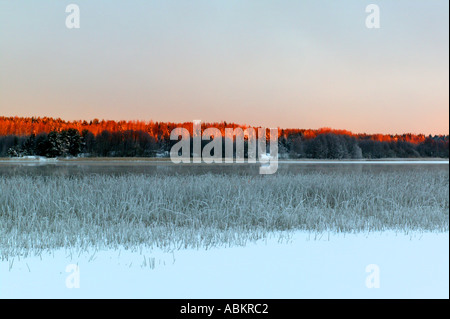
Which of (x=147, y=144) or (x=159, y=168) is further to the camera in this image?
(x=147, y=144)

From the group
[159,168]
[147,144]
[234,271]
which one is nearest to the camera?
[234,271]

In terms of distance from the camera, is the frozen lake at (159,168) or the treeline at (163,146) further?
the treeline at (163,146)

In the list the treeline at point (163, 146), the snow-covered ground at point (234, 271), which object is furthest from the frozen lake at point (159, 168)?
the snow-covered ground at point (234, 271)

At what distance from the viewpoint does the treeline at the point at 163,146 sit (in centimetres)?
5009

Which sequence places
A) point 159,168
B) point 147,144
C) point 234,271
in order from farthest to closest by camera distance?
1. point 147,144
2. point 159,168
3. point 234,271

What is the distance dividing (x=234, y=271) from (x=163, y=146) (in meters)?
55.7

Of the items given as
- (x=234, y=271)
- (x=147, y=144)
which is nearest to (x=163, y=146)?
(x=147, y=144)

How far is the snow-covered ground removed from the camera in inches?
125

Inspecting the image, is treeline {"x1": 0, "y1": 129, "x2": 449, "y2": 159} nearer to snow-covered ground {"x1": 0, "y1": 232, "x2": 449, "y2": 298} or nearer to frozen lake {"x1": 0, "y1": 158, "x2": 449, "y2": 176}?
frozen lake {"x1": 0, "y1": 158, "x2": 449, "y2": 176}

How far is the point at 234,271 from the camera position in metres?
3.76

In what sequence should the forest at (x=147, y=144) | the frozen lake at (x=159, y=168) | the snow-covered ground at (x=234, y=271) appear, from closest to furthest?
1. the snow-covered ground at (x=234, y=271)
2. the frozen lake at (x=159, y=168)
3. the forest at (x=147, y=144)

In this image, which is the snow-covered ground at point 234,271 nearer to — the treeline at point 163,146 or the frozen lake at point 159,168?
the frozen lake at point 159,168

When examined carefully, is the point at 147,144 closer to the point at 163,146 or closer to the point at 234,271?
the point at 163,146

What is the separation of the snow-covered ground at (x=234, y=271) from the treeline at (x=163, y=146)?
4657 centimetres
